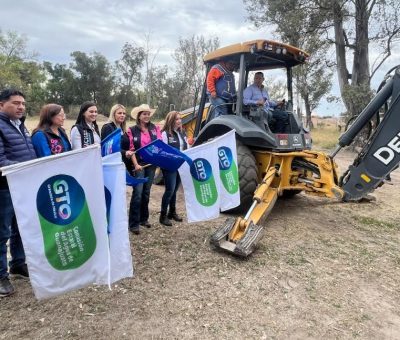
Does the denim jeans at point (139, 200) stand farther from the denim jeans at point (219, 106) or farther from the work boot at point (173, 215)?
the denim jeans at point (219, 106)

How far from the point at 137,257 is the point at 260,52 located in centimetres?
331

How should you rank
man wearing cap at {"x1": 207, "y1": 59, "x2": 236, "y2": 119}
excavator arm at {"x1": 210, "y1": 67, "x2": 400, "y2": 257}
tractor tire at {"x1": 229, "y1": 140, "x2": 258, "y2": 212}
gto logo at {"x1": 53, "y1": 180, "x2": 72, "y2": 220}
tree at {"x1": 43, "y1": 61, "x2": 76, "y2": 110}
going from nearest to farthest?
gto logo at {"x1": 53, "y1": 180, "x2": 72, "y2": 220}
excavator arm at {"x1": 210, "y1": 67, "x2": 400, "y2": 257}
tractor tire at {"x1": 229, "y1": 140, "x2": 258, "y2": 212}
man wearing cap at {"x1": 207, "y1": 59, "x2": 236, "y2": 119}
tree at {"x1": 43, "y1": 61, "x2": 76, "y2": 110}

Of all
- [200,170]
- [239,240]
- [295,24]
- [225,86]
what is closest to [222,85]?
[225,86]

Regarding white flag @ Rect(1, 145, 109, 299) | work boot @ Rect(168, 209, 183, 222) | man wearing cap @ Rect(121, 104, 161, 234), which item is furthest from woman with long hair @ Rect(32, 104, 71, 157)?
work boot @ Rect(168, 209, 183, 222)

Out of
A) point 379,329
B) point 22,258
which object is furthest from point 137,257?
point 379,329

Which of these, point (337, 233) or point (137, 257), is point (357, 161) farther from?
point (137, 257)

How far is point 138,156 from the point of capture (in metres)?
4.63

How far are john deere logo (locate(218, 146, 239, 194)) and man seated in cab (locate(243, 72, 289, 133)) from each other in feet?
3.73

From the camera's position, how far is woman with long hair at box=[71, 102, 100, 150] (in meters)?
4.01

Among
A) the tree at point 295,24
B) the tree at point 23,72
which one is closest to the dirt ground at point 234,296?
the tree at point 295,24

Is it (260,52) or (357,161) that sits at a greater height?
(260,52)

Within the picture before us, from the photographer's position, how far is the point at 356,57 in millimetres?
15305

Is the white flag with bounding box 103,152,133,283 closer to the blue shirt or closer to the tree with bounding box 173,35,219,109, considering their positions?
the blue shirt

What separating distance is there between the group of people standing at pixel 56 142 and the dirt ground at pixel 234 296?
0.28 m
